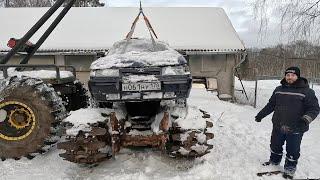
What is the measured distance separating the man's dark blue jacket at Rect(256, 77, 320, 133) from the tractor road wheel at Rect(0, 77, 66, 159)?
324cm

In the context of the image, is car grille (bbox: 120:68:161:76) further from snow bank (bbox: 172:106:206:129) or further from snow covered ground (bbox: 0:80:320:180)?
snow covered ground (bbox: 0:80:320:180)

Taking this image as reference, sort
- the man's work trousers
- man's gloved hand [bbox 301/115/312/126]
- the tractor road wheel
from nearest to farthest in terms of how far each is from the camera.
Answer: man's gloved hand [bbox 301/115/312/126]
the man's work trousers
the tractor road wheel

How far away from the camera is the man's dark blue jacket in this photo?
491cm

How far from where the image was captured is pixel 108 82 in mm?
4824

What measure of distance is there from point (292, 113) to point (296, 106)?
110 mm

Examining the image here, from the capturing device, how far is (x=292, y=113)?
504cm

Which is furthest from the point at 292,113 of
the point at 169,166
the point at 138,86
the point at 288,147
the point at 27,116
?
the point at 27,116

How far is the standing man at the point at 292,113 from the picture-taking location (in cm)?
492

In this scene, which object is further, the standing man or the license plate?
the standing man

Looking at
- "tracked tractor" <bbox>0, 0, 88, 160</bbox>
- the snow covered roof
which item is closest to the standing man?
"tracked tractor" <bbox>0, 0, 88, 160</bbox>

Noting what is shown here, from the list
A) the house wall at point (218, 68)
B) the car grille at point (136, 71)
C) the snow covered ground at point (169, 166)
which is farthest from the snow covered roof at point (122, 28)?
the car grille at point (136, 71)

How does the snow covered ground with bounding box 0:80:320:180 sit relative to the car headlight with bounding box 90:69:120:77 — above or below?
below

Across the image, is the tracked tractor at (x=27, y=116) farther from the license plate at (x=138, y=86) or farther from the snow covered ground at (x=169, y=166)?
the license plate at (x=138, y=86)

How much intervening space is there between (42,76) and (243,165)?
3.51 meters
